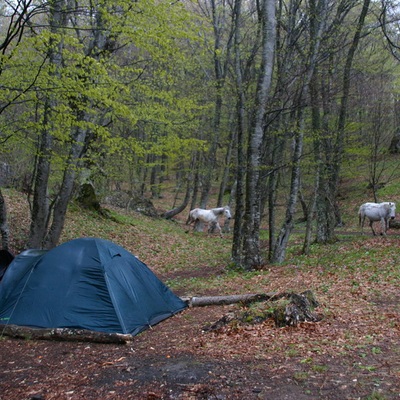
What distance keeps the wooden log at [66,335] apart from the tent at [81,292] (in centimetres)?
11

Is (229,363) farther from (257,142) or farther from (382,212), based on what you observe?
(382,212)

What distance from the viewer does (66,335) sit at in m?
6.70

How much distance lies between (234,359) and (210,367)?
1.13 ft

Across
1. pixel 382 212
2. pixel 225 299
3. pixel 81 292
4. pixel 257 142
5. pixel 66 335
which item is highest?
pixel 257 142

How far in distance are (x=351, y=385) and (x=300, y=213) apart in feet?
81.1

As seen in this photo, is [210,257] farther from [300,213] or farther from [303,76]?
[300,213]

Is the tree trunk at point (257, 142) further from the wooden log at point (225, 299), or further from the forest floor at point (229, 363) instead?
the forest floor at point (229, 363)

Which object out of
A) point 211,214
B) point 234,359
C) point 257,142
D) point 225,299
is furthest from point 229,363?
point 211,214

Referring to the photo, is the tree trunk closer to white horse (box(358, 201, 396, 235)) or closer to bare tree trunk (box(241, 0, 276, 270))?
bare tree trunk (box(241, 0, 276, 270))

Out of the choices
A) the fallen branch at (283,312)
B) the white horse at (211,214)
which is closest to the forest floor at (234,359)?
the fallen branch at (283,312)

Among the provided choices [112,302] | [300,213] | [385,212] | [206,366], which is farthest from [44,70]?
[300,213]

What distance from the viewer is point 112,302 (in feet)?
23.1

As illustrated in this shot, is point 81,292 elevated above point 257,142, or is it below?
below

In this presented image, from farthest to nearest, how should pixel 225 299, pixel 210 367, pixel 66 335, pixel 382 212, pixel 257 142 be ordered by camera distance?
pixel 382 212
pixel 257 142
pixel 225 299
pixel 66 335
pixel 210 367
